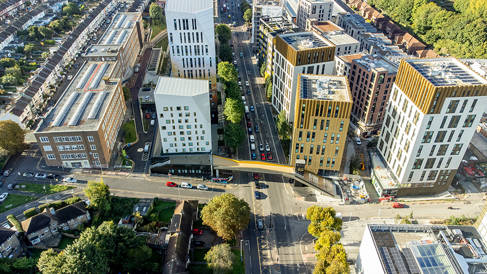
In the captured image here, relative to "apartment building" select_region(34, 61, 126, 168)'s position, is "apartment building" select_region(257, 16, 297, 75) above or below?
above

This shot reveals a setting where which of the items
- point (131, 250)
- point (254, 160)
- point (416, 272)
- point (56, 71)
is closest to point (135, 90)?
point (56, 71)

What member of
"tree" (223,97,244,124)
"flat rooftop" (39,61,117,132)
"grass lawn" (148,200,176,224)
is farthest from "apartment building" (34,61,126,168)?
"tree" (223,97,244,124)

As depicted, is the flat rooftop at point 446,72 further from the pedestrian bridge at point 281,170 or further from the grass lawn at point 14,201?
the grass lawn at point 14,201

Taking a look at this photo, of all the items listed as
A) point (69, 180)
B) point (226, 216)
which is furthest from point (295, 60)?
point (69, 180)

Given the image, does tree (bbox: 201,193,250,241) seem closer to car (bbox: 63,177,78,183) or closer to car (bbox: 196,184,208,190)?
car (bbox: 196,184,208,190)

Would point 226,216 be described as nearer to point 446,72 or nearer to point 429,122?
point 429,122

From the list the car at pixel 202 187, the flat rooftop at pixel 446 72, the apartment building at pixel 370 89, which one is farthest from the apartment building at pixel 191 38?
the flat rooftop at pixel 446 72

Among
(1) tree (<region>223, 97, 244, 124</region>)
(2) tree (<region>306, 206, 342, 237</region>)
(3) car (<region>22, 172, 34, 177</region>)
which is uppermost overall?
(1) tree (<region>223, 97, 244, 124</region>)

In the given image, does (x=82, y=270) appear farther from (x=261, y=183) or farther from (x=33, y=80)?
(x=33, y=80)
